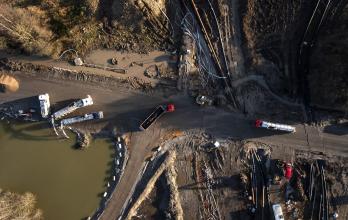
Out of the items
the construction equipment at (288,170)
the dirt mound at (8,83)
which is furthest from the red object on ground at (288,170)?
the dirt mound at (8,83)

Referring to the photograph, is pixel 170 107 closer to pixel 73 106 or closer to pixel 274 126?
pixel 73 106

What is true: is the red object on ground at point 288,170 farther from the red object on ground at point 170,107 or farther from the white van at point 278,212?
the red object on ground at point 170,107

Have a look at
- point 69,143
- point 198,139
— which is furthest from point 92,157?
point 198,139

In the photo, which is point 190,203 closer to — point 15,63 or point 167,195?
point 167,195

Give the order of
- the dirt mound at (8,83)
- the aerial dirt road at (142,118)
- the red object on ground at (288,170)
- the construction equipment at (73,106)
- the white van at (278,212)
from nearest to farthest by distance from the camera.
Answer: the white van at (278,212), the red object on ground at (288,170), the aerial dirt road at (142,118), the construction equipment at (73,106), the dirt mound at (8,83)

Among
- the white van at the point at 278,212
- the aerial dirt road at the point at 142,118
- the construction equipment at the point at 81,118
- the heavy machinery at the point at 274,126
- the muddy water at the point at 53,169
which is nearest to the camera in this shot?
the white van at the point at 278,212

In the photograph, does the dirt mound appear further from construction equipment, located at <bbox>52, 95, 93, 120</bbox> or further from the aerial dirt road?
construction equipment, located at <bbox>52, 95, 93, 120</bbox>

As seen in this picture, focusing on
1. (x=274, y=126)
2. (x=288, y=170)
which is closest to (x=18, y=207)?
(x=274, y=126)
